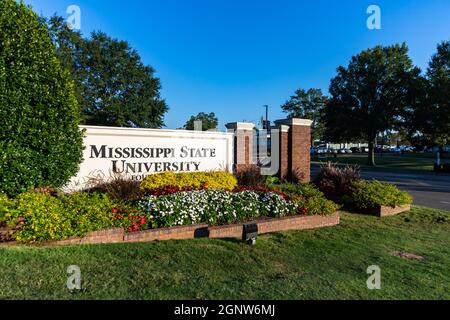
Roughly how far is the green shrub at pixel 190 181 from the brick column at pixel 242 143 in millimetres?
2292

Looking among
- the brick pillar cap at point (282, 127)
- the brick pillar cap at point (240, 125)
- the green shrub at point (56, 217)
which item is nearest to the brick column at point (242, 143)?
the brick pillar cap at point (240, 125)

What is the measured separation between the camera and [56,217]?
17.0 feet

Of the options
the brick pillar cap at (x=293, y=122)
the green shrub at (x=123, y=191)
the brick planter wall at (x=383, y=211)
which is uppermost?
the brick pillar cap at (x=293, y=122)

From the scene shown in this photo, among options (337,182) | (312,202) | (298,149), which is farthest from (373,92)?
(312,202)

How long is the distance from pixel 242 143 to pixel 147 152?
12.8 feet

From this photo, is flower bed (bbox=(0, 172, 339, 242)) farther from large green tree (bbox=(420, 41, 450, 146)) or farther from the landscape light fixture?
large green tree (bbox=(420, 41, 450, 146))

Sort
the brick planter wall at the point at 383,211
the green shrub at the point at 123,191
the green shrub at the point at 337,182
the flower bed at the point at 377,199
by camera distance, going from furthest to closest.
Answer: the green shrub at the point at 337,182 < the flower bed at the point at 377,199 < the brick planter wall at the point at 383,211 < the green shrub at the point at 123,191

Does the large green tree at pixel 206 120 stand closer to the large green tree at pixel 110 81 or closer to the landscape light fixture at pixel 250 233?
the large green tree at pixel 110 81

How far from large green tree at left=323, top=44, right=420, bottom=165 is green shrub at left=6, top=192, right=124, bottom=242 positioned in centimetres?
3200

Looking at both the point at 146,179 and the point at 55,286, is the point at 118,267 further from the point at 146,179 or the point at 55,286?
the point at 146,179

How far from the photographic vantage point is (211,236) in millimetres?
6285

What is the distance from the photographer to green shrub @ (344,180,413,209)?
9648 millimetres

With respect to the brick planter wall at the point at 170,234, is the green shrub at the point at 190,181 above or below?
above

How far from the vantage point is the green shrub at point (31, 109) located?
5.70 metres
